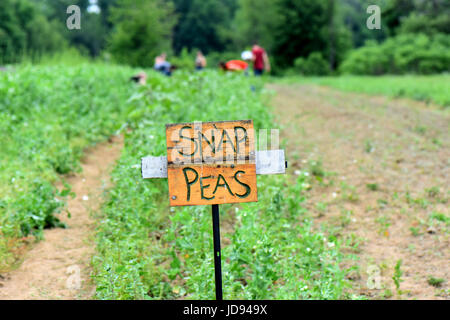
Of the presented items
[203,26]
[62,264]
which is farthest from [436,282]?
[203,26]

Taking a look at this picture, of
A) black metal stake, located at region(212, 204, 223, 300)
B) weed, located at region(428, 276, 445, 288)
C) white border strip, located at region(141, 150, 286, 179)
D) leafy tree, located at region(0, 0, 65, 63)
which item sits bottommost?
weed, located at region(428, 276, 445, 288)

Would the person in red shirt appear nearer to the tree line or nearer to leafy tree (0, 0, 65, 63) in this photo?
the tree line

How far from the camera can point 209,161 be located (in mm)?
2680

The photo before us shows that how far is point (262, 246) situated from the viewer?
3.24 metres

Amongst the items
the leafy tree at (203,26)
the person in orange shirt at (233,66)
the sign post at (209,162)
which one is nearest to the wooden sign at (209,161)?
the sign post at (209,162)

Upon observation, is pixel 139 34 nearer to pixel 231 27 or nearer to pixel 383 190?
pixel 231 27

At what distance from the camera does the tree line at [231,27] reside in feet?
117

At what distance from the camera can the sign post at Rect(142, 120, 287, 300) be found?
8.77 ft

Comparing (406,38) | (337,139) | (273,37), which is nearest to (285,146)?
(337,139)

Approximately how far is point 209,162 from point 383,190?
3542 millimetres

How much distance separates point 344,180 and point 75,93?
5439mm

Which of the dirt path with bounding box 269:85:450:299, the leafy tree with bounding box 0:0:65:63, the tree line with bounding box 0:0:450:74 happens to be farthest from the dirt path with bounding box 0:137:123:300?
the leafy tree with bounding box 0:0:65:63

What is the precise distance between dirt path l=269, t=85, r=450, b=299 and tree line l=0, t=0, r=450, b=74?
1439cm

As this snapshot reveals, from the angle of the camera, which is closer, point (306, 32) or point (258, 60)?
point (258, 60)
